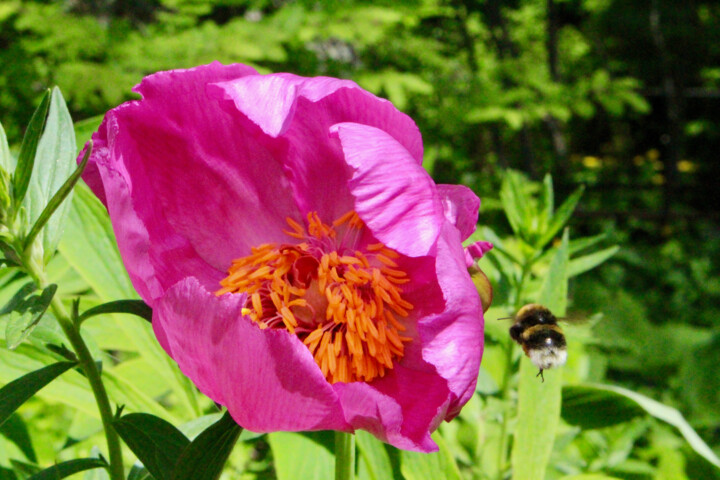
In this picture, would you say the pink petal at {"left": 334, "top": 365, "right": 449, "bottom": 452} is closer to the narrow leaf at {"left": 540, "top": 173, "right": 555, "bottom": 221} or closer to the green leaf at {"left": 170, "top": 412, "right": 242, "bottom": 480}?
the green leaf at {"left": 170, "top": 412, "right": 242, "bottom": 480}

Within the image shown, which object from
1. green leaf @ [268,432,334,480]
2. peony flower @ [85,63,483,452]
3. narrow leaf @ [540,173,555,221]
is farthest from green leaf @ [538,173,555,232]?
green leaf @ [268,432,334,480]

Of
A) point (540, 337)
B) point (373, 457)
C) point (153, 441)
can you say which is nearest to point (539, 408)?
point (540, 337)

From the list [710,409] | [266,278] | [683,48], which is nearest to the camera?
[266,278]

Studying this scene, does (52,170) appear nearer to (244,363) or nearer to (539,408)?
(244,363)

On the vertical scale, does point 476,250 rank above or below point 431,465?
above

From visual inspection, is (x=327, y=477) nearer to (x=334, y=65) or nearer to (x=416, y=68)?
(x=334, y=65)

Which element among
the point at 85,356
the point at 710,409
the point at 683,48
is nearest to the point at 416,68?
the point at 710,409
